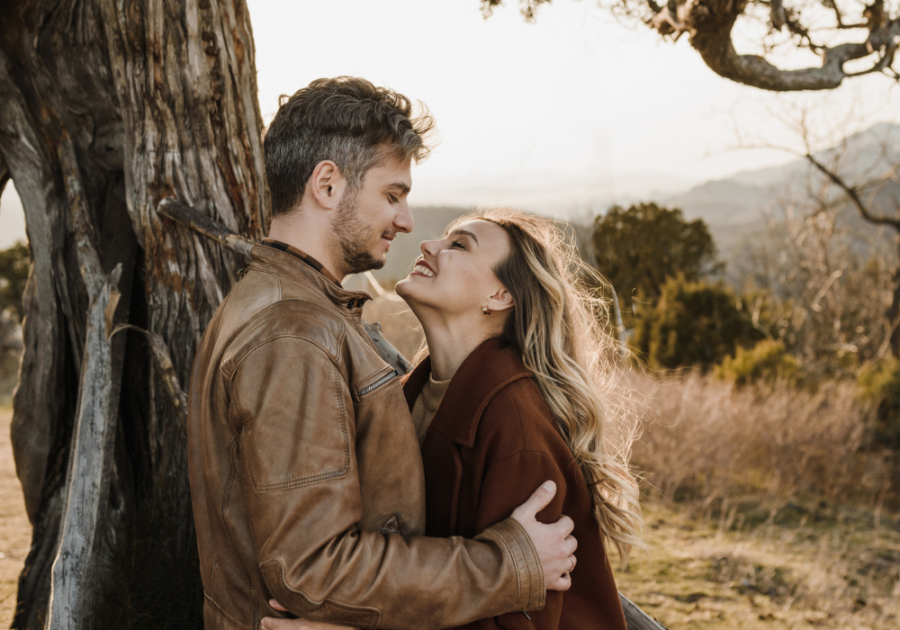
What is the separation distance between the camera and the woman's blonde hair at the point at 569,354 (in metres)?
2.16

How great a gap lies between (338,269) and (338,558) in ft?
2.76

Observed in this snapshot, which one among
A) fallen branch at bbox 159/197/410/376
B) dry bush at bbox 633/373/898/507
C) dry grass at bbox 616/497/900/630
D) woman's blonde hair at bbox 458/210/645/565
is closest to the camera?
woman's blonde hair at bbox 458/210/645/565

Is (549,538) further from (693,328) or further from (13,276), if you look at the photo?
(13,276)

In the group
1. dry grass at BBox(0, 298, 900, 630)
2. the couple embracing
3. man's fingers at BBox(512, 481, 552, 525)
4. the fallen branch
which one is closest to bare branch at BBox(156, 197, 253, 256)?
the fallen branch

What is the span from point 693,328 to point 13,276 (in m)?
13.9

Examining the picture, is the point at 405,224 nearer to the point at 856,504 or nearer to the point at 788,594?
the point at 788,594

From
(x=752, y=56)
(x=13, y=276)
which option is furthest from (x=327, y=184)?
(x=13, y=276)

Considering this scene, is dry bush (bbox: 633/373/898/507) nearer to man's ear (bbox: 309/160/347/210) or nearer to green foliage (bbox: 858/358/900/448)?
green foliage (bbox: 858/358/900/448)

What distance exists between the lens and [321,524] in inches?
57.4

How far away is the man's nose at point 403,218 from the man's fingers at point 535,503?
881 millimetres

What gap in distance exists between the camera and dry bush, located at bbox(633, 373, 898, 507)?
7.11 meters

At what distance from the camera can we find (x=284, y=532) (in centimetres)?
145

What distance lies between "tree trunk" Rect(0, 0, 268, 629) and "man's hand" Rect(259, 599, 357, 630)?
142 centimetres

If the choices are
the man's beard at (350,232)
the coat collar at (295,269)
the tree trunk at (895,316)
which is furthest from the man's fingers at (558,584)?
the tree trunk at (895,316)
